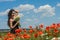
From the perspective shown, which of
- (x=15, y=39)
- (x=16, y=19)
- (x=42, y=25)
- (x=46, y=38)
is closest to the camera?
(x=46, y=38)

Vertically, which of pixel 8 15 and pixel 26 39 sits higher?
pixel 8 15

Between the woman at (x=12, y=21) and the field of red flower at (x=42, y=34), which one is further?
the woman at (x=12, y=21)

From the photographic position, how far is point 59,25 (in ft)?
23.5

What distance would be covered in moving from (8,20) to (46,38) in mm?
4290

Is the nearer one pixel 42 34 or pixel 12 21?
pixel 42 34

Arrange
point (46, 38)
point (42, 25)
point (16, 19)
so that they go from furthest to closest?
point (16, 19) → point (42, 25) → point (46, 38)

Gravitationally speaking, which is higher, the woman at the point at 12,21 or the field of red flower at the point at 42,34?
Result: the woman at the point at 12,21

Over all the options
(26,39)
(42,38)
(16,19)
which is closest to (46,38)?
(42,38)

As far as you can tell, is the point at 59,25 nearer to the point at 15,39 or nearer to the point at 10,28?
the point at 15,39

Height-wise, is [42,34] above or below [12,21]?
below

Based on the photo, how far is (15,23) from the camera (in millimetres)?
10438

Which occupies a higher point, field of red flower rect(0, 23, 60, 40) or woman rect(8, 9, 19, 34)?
woman rect(8, 9, 19, 34)

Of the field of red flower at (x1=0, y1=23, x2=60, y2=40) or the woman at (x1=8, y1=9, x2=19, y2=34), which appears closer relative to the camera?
the field of red flower at (x1=0, y1=23, x2=60, y2=40)

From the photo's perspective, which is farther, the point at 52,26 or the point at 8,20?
the point at 8,20
